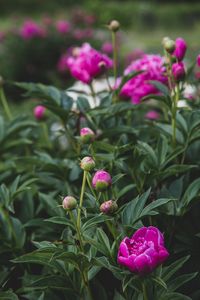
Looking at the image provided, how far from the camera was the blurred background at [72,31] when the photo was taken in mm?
→ 5691

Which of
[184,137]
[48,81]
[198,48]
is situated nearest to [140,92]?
[184,137]

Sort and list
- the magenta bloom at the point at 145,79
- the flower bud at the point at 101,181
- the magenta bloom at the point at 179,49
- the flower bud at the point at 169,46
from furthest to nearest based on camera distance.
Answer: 1. the magenta bloom at the point at 145,79
2. the magenta bloom at the point at 179,49
3. the flower bud at the point at 169,46
4. the flower bud at the point at 101,181

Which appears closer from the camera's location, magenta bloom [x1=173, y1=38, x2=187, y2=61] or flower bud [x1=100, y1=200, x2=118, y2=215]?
flower bud [x1=100, y1=200, x2=118, y2=215]

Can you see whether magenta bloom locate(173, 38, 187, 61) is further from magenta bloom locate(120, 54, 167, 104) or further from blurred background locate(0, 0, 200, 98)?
blurred background locate(0, 0, 200, 98)

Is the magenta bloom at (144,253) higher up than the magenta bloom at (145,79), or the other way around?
the magenta bloom at (145,79)

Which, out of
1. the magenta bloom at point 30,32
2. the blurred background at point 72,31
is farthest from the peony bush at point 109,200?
the magenta bloom at point 30,32

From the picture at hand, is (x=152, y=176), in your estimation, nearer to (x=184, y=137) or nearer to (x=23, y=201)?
(x=184, y=137)

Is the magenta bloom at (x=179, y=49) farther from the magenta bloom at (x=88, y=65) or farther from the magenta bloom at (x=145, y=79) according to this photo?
the magenta bloom at (x=88, y=65)

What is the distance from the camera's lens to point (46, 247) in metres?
0.89

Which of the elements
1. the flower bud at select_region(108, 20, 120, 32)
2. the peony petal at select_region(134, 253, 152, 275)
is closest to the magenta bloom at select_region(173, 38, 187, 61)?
the flower bud at select_region(108, 20, 120, 32)

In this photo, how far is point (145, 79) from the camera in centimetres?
140

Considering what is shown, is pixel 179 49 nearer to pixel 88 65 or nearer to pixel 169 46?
pixel 169 46

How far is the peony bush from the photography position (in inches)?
36.2

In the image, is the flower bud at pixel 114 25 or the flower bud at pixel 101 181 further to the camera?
the flower bud at pixel 114 25
